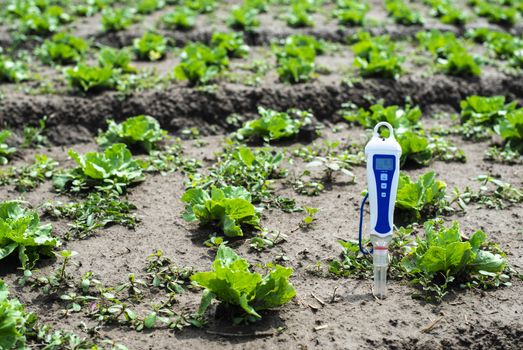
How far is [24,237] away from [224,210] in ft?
4.45

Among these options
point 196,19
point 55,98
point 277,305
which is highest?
point 277,305

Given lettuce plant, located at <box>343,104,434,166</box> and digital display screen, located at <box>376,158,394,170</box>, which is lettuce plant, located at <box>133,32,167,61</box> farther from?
digital display screen, located at <box>376,158,394,170</box>

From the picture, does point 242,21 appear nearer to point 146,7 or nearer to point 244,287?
point 146,7

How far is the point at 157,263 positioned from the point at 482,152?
3.77m

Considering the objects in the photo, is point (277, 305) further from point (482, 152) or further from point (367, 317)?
point (482, 152)

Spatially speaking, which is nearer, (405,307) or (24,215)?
(405,307)

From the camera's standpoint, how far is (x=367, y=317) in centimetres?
400

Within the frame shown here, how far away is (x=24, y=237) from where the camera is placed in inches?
174

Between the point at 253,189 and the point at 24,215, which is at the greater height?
the point at 24,215

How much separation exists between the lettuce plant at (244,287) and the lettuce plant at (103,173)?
72.9 inches

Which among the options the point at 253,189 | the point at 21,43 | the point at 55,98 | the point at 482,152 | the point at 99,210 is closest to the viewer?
the point at 99,210

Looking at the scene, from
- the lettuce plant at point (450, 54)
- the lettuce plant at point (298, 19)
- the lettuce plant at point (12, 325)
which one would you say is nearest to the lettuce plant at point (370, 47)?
the lettuce plant at point (450, 54)

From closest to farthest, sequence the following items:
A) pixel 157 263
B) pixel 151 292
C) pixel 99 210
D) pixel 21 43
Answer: pixel 151 292 → pixel 157 263 → pixel 99 210 → pixel 21 43

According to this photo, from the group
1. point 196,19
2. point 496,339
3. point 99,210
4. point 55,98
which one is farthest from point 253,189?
point 196,19
